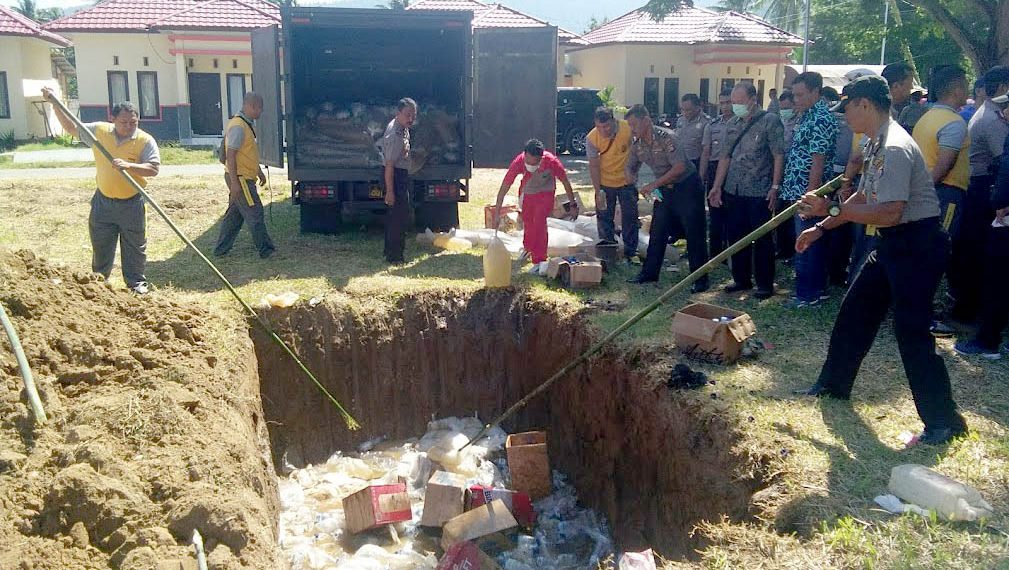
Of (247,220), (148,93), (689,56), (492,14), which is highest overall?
(492,14)

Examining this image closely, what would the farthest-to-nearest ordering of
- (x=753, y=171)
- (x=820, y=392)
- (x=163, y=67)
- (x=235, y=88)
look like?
(x=163, y=67), (x=235, y=88), (x=753, y=171), (x=820, y=392)

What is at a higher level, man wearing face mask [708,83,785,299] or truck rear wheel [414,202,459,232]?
man wearing face mask [708,83,785,299]

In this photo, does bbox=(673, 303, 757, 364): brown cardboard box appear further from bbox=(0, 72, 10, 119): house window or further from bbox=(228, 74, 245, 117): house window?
bbox=(0, 72, 10, 119): house window

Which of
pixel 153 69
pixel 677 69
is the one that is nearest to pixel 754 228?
pixel 153 69

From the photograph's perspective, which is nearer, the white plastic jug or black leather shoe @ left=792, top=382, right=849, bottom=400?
the white plastic jug

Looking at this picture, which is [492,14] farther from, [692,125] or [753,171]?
[753,171]

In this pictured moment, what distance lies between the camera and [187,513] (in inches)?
155

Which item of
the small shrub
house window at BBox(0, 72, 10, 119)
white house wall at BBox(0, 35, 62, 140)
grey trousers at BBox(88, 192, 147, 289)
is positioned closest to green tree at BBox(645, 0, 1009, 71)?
grey trousers at BBox(88, 192, 147, 289)

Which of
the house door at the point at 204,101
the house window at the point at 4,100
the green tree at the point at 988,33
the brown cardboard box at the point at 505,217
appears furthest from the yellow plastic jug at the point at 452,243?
the house window at the point at 4,100

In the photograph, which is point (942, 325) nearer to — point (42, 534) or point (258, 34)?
point (42, 534)

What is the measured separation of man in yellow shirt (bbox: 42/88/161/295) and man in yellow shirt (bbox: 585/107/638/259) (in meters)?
4.44

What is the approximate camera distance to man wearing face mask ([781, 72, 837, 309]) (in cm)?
680

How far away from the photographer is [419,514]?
6430 mm

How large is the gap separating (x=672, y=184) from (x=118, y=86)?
67.9 ft
